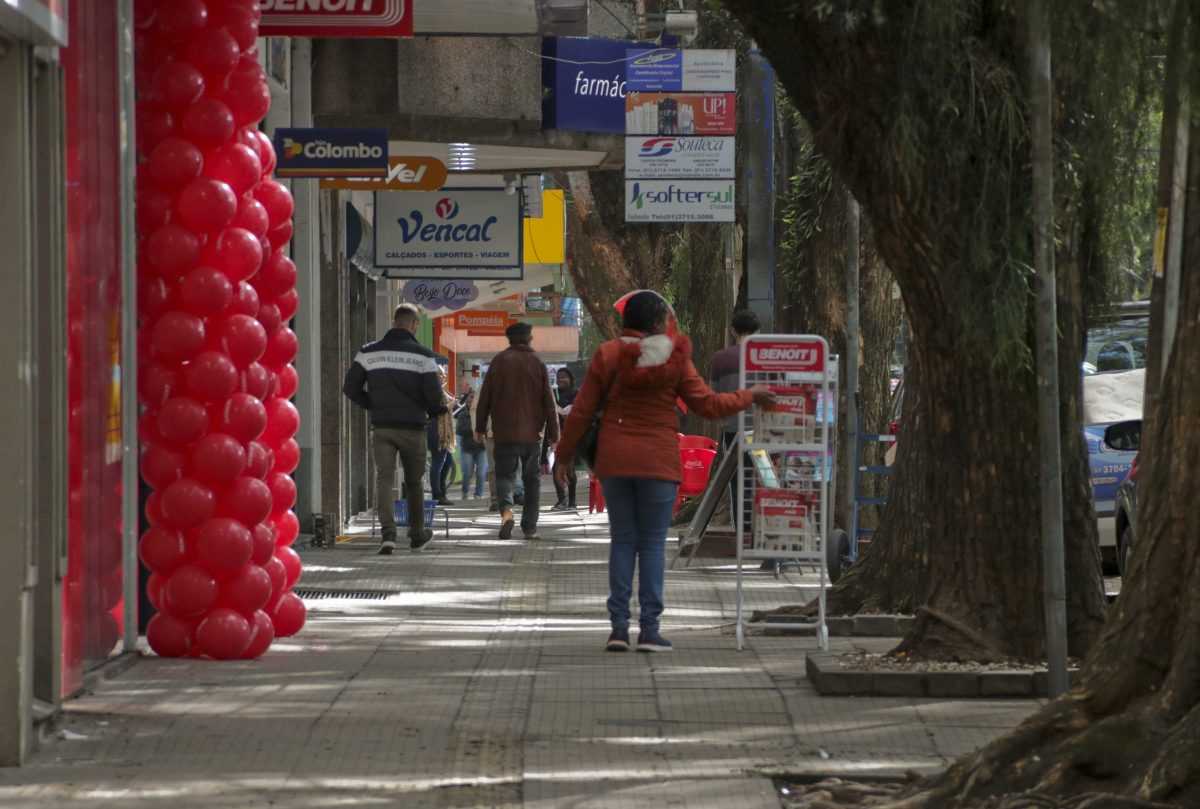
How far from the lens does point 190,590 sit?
28.5 feet

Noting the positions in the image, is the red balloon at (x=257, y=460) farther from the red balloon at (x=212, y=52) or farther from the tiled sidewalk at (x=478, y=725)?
the red balloon at (x=212, y=52)

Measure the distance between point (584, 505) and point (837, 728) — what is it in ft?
64.6

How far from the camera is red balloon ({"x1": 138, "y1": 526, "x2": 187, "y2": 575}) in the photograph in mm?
8695

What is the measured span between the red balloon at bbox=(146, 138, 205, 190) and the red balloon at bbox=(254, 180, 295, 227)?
62cm

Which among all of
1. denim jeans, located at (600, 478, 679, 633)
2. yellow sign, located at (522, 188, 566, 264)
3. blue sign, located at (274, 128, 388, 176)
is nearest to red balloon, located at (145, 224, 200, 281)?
denim jeans, located at (600, 478, 679, 633)

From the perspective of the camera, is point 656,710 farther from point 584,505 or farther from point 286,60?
point 584,505

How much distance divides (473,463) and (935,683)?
2042 cm

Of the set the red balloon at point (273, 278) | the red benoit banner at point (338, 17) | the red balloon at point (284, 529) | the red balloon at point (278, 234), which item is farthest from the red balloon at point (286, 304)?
the red benoit banner at point (338, 17)

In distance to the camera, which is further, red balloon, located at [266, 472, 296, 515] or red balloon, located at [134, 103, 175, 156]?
red balloon, located at [266, 472, 296, 515]

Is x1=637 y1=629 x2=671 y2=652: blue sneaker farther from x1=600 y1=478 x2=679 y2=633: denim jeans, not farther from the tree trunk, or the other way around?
the tree trunk

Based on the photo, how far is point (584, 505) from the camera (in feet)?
88.4

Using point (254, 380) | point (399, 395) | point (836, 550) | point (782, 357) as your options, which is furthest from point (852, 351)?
point (254, 380)

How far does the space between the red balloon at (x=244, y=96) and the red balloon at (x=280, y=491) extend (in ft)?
5.82

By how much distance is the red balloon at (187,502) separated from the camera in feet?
28.2
